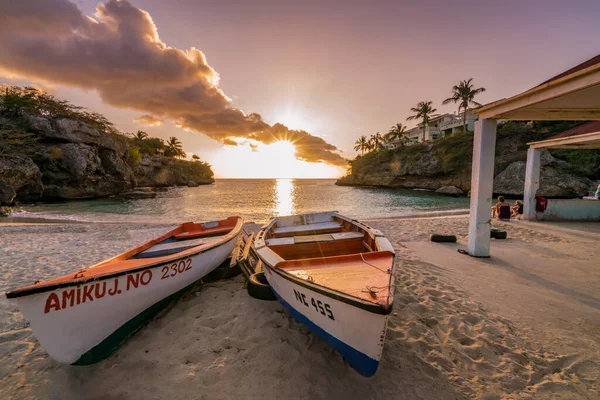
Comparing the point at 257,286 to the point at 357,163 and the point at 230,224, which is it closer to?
the point at 230,224

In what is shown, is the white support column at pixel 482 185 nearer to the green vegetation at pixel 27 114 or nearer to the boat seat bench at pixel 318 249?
the boat seat bench at pixel 318 249

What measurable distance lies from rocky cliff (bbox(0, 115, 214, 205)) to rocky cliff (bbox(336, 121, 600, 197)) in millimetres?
57595

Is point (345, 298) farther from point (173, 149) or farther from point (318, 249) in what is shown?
point (173, 149)

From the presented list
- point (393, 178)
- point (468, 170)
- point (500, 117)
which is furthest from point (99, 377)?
point (393, 178)

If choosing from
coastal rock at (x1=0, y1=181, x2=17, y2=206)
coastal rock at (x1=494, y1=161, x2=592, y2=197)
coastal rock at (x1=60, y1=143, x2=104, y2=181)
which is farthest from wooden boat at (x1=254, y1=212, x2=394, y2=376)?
coastal rock at (x1=60, y1=143, x2=104, y2=181)

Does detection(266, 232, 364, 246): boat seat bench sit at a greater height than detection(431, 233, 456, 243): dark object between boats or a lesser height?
greater

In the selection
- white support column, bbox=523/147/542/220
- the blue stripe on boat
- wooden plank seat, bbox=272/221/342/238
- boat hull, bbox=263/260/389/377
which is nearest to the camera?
boat hull, bbox=263/260/389/377

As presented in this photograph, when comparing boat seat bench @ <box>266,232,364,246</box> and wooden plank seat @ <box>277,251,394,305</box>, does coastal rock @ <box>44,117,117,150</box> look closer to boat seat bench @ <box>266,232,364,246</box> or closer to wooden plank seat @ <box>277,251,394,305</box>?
boat seat bench @ <box>266,232,364,246</box>

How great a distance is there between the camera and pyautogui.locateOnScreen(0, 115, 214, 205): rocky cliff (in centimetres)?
2594

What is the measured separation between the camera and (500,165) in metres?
41.5

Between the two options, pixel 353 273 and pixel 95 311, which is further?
pixel 353 273

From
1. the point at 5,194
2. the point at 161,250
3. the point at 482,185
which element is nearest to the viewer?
the point at 161,250

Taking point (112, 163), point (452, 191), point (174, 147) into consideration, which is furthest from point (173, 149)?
point (452, 191)

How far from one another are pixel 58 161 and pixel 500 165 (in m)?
67.7
